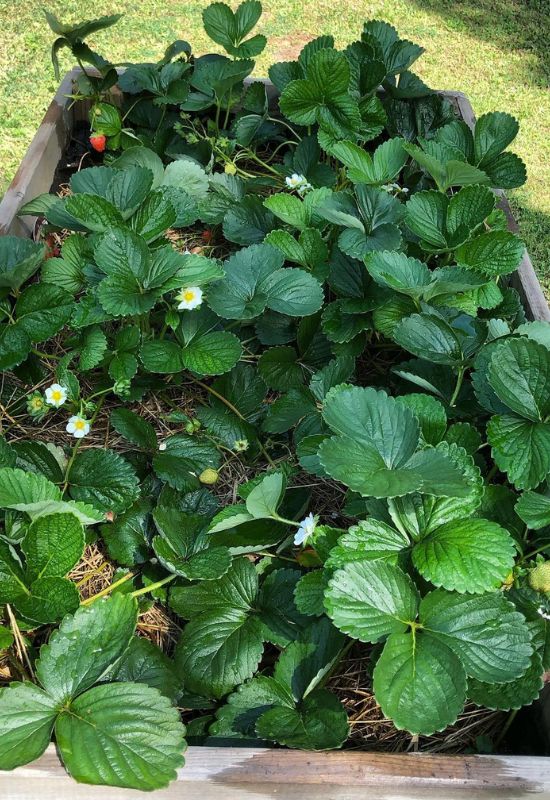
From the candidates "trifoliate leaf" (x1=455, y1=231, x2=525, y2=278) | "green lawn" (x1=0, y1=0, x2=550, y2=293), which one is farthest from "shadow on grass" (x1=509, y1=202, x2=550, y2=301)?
"trifoliate leaf" (x1=455, y1=231, x2=525, y2=278)

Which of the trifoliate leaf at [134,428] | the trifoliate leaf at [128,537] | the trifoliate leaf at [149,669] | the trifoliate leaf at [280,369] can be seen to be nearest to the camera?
the trifoliate leaf at [149,669]

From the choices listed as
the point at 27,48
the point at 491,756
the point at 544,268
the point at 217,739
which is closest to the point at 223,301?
the point at 217,739

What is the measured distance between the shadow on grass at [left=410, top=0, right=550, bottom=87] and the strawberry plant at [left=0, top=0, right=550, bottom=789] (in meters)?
1.91

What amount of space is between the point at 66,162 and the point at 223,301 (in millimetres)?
978

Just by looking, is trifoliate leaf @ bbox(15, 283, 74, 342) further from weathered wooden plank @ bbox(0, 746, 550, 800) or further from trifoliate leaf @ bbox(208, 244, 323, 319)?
weathered wooden plank @ bbox(0, 746, 550, 800)

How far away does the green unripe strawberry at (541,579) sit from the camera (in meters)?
0.97

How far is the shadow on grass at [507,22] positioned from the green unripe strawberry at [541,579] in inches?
117

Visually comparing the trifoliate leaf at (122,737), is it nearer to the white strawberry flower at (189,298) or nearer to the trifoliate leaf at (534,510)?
the trifoliate leaf at (534,510)

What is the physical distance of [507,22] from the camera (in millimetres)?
3592

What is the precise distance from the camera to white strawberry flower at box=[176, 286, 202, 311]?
1.29m

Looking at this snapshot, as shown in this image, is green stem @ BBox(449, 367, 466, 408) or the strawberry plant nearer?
the strawberry plant

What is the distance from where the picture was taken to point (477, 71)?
3.29 m

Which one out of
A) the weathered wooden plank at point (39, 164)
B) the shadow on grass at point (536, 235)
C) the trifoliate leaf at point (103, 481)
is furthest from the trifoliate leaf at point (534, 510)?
the shadow on grass at point (536, 235)

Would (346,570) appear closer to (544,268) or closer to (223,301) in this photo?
(223,301)
